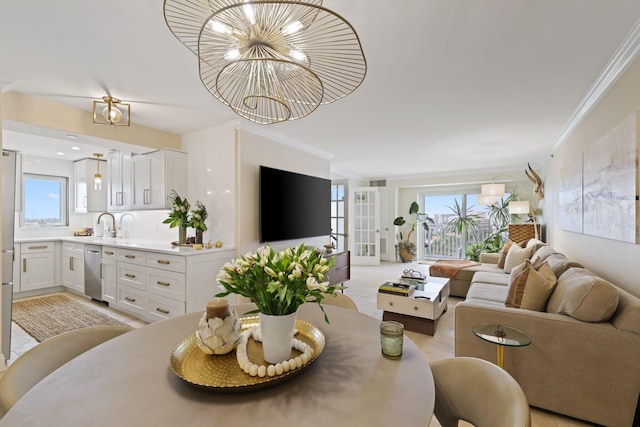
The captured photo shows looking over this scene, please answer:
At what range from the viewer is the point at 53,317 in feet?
11.7

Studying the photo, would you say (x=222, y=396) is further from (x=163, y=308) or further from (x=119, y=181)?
(x=119, y=181)

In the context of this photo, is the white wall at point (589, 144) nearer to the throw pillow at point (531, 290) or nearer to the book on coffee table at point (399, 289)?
the throw pillow at point (531, 290)

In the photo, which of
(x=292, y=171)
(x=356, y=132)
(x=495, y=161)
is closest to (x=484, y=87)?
(x=356, y=132)

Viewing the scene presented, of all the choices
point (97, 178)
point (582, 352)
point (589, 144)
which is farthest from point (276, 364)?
point (97, 178)

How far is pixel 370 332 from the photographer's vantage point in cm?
128

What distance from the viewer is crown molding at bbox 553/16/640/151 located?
1.77 metres

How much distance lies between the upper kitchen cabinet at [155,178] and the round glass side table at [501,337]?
3.61 metres

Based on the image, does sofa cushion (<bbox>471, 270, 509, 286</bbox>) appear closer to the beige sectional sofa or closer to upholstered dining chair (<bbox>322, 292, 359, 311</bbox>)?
the beige sectional sofa

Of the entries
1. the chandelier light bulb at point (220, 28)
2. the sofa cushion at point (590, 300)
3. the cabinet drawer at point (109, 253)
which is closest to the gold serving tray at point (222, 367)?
the chandelier light bulb at point (220, 28)

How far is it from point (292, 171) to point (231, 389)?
11.8ft

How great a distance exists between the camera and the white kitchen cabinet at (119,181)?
4.11 metres

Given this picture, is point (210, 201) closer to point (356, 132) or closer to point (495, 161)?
point (356, 132)

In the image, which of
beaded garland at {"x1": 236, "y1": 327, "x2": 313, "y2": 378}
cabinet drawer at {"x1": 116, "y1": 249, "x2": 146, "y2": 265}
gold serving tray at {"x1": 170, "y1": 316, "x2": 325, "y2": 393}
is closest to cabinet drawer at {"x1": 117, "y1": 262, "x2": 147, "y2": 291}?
cabinet drawer at {"x1": 116, "y1": 249, "x2": 146, "y2": 265}

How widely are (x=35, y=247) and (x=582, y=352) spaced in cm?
671
